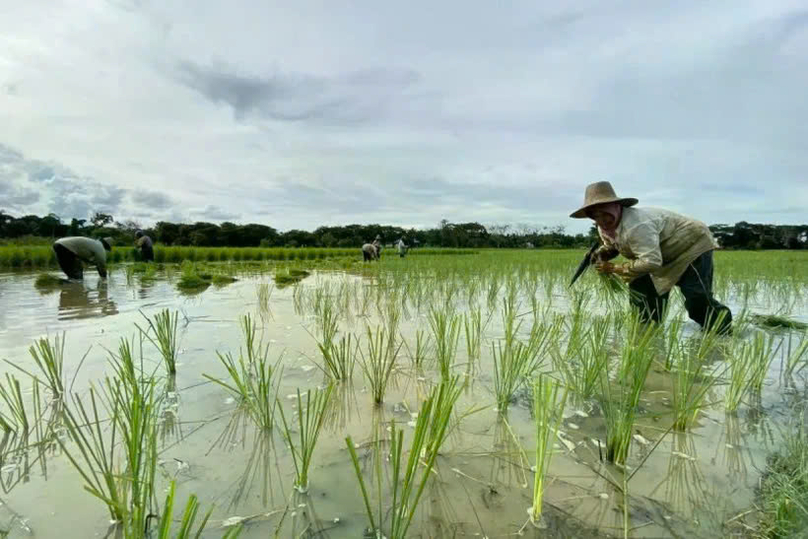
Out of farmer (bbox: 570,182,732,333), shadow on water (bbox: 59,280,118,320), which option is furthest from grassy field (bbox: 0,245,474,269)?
farmer (bbox: 570,182,732,333)

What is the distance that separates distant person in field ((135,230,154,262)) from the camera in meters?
11.7

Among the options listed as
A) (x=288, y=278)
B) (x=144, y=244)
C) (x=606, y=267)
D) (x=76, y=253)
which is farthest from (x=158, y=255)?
(x=606, y=267)

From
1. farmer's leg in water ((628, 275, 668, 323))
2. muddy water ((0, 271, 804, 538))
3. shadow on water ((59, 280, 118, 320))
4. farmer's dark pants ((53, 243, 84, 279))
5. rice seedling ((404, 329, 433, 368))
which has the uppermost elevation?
farmer's dark pants ((53, 243, 84, 279))

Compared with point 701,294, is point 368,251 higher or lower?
higher

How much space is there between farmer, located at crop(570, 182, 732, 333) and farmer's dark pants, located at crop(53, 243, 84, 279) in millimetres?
8679

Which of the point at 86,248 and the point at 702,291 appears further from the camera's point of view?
the point at 86,248

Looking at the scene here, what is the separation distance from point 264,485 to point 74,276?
854 centimetres

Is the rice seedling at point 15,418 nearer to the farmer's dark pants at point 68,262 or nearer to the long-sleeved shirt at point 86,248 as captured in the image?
the long-sleeved shirt at point 86,248

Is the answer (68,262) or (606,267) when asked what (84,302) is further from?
(606,267)

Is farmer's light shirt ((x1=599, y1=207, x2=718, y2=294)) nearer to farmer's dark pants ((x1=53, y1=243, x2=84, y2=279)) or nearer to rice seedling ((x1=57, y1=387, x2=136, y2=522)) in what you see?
rice seedling ((x1=57, y1=387, x2=136, y2=522))

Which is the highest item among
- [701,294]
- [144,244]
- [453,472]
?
[144,244]

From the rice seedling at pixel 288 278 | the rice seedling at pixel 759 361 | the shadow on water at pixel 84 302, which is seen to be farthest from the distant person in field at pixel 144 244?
the rice seedling at pixel 759 361

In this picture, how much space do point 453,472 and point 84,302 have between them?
573 cm

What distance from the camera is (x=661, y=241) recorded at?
338cm
